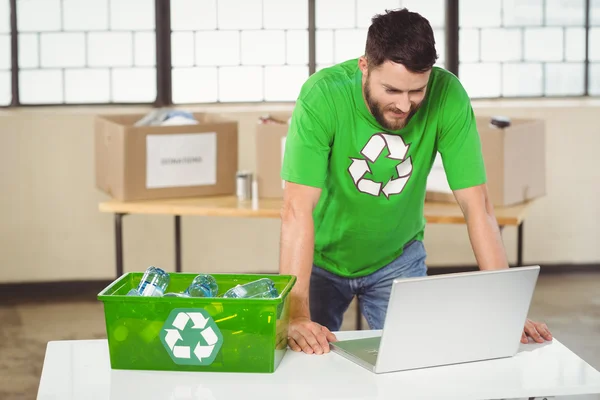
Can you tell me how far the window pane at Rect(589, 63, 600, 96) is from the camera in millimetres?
5762

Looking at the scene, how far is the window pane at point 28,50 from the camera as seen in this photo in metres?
5.36

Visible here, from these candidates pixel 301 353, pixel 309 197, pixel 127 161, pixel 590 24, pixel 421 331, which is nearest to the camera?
pixel 421 331

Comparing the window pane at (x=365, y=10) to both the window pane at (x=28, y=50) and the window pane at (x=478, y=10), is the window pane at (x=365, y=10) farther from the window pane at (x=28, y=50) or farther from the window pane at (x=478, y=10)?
the window pane at (x=28, y=50)

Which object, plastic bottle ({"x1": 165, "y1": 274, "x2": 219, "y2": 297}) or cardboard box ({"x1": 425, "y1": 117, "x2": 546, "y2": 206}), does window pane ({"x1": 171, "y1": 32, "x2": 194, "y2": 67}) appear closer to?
cardboard box ({"x1": 425, "y1": 117, "x2": 546, "y2": 206})

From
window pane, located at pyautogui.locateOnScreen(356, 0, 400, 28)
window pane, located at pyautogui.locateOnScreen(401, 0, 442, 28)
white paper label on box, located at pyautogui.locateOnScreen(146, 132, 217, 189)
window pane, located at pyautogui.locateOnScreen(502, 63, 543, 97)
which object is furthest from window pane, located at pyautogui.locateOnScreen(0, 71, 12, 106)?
window pane, located at pyautogui.locateOnScreen(502, 63, 543, 97)

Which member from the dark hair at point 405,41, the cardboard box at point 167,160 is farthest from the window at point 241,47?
the dark hair at point 405,41

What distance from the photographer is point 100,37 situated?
5.43 m

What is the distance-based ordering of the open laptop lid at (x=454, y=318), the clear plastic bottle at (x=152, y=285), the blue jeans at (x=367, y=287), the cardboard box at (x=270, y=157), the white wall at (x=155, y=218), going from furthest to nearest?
the white wall at (x=155, y=218) → the cardboard box at (x=270, y=157) → the blue jeans at (x=367, y=287) → the clear plastic bottle at (x=152, y=285) → the open laptop lid at (x=454, y=318)

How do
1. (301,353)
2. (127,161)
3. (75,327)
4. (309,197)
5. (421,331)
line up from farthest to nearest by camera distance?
(75,327) → (127,161) → (309,197) → (301,353) → (421,331)

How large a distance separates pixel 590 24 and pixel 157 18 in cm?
263

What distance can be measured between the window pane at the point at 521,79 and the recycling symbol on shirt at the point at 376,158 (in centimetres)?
349

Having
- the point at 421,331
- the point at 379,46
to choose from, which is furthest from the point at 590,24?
the point at 421,331

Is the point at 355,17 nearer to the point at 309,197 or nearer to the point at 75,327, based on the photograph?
the point at 75,327

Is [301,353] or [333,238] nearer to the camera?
[301,353]
